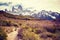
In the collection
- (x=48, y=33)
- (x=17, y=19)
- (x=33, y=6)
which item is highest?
(x=33, y=6)

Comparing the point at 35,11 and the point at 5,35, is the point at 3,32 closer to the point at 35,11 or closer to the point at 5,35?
the point at 5,35

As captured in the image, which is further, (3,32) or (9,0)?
(9,0)

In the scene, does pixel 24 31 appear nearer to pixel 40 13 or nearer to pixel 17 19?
pixel 17 19

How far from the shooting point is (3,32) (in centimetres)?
208

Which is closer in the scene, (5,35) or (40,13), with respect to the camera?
(5,35)

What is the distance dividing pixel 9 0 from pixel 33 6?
353 millimetres

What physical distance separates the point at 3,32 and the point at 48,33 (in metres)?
0.60

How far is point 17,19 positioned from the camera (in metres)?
2.16

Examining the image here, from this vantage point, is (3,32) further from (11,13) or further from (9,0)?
(9,0)

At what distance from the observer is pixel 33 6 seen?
2.21m

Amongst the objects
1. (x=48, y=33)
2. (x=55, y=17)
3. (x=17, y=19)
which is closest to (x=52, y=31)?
(x=48, y=33)

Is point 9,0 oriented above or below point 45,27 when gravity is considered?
above

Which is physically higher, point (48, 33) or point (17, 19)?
point (17, 19)

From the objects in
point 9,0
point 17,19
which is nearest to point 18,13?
point 17,19
